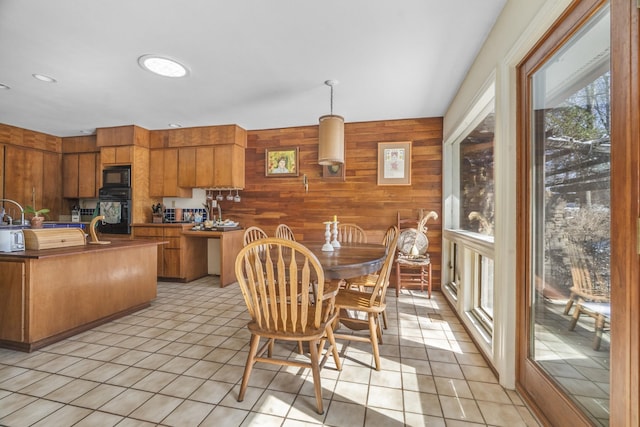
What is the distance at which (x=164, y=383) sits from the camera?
1.84m

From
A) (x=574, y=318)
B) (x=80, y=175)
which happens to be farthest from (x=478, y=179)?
(x=80, y=175)

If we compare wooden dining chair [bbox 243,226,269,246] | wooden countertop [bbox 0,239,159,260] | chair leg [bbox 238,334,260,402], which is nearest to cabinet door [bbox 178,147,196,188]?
wooden countertop [bbox 0,239,159,260]

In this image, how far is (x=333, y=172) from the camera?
14.2 feet

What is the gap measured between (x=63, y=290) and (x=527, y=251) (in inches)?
134

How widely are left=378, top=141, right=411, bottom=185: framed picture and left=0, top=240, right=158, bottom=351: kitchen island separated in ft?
10.4

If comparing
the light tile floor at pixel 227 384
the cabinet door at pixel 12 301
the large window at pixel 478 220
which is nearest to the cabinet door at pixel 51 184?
the cabinet door at pixel 12 301

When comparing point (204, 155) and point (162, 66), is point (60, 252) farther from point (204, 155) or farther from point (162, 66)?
point (204, 155)

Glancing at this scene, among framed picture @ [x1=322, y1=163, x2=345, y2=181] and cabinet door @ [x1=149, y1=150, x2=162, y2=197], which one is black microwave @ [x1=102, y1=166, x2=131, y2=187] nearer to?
cabinet door @ [x1=149, y1=150, x2=162, y2=197]

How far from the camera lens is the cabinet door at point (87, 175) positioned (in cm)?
503

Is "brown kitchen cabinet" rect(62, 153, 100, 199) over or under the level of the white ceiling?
under

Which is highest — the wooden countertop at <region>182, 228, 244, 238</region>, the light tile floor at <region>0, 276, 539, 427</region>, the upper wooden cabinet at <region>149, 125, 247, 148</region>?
the upper wooden cabinet at <region>149, 125, 247, 148</region>

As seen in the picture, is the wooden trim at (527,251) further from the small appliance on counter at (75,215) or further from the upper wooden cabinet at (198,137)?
the small appliance on counter at (75,215)

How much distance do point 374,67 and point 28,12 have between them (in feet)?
8.32

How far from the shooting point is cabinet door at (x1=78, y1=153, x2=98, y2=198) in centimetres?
503
